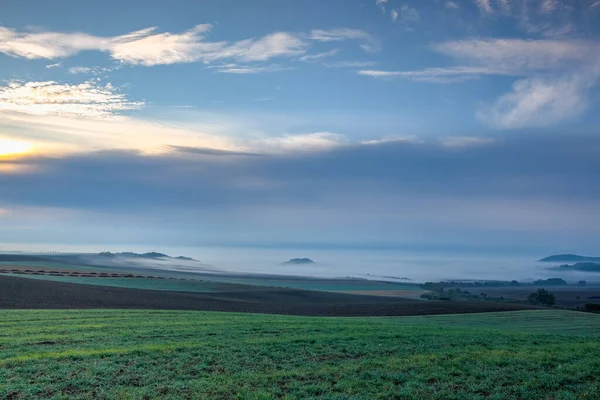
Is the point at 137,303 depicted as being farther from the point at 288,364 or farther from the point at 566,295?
the point at 566,295

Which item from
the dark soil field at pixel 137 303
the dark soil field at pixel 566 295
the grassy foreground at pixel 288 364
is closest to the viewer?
the grassy foreground at pixel 288 364

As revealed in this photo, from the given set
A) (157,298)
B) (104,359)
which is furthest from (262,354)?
(157,298)

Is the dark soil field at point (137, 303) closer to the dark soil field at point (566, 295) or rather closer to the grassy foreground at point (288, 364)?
the grassy foreground at point (288, 364)

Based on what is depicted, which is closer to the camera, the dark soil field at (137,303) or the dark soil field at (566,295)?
the dark soil field at (137,303)

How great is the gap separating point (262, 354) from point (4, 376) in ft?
24.6

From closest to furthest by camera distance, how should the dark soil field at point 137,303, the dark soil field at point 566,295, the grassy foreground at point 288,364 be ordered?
the grassy foreground at point 288,364
the dark soil field at point 137,303
the dark soil field at point 566,295

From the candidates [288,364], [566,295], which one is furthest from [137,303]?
[566,295]

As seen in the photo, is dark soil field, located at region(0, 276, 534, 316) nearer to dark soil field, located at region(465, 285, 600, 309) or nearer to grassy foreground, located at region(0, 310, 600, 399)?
grassy foreground, located at region(0, 310, 600, 399)

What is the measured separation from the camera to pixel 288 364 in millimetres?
16219

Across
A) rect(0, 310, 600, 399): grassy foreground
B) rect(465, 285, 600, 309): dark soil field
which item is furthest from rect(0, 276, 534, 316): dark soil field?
rect(465, 285, 600, 309): dark soil field

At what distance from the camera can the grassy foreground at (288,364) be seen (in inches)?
518

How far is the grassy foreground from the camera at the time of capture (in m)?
13.2

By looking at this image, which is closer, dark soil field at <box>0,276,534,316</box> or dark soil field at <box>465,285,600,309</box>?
dark soil field at <box>0,276,534,316</box>

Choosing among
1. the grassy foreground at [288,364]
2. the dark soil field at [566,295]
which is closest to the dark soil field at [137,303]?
the grassy foreground at [288,364]
